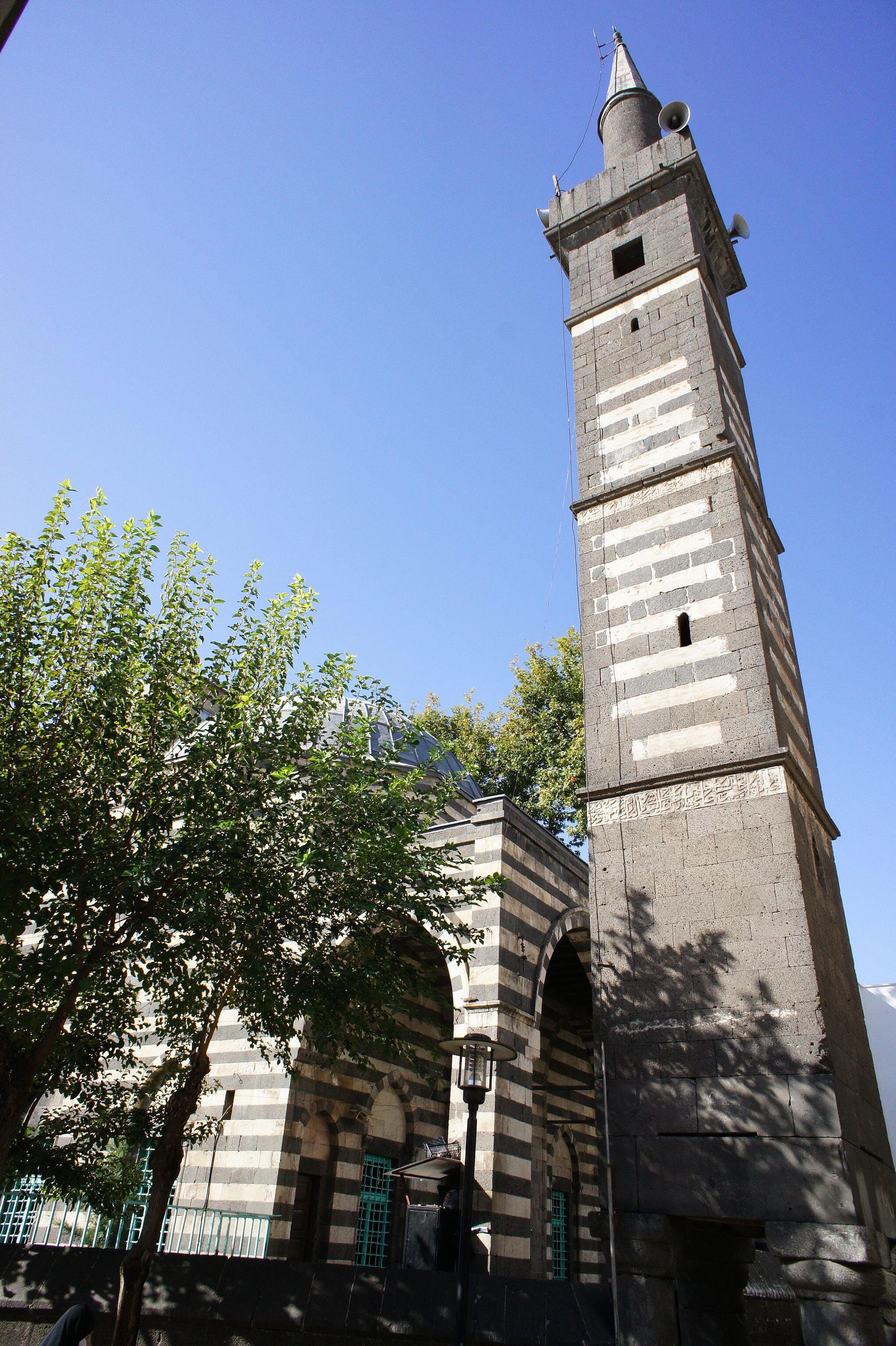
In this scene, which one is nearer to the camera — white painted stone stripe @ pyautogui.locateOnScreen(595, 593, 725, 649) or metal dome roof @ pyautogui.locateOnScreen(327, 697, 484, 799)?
white painted stone stripe @ pyautogui.locateOnScreen(595, 593, 725, 649)

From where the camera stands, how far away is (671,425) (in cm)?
1034

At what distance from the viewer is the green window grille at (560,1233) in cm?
1633

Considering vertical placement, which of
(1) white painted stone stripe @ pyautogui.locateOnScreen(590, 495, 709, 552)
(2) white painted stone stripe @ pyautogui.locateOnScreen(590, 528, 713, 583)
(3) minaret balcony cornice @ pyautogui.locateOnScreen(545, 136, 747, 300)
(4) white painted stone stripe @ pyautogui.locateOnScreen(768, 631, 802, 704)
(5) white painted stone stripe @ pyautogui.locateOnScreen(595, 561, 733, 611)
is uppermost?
(3) minaret balcony cornice @ pyautogui.locateOnScreen(545, 136, 747, 300)

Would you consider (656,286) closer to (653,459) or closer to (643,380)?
(643,380)

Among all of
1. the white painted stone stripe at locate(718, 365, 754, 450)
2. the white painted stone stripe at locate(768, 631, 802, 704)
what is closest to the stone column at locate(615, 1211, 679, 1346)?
the white painted stone stripe at locate(768, 631, 802, 704)

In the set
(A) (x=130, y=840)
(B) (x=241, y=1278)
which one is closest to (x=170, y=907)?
(A) (x=130, y=840)

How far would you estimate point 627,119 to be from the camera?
14.6 m

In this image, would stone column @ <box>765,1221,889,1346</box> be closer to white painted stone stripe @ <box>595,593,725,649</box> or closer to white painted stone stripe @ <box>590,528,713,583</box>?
white painted stone stripe @ <box>595,593,725,649</box>

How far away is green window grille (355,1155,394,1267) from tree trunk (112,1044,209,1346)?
587 cm

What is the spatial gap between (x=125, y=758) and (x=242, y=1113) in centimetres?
685

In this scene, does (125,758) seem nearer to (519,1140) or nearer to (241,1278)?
(241,1278)

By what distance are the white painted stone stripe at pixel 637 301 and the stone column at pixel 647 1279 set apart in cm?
1069

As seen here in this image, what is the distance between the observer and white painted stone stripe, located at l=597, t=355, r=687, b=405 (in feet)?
34.9

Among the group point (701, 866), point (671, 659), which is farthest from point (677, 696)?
Answer: point (701, 866)
